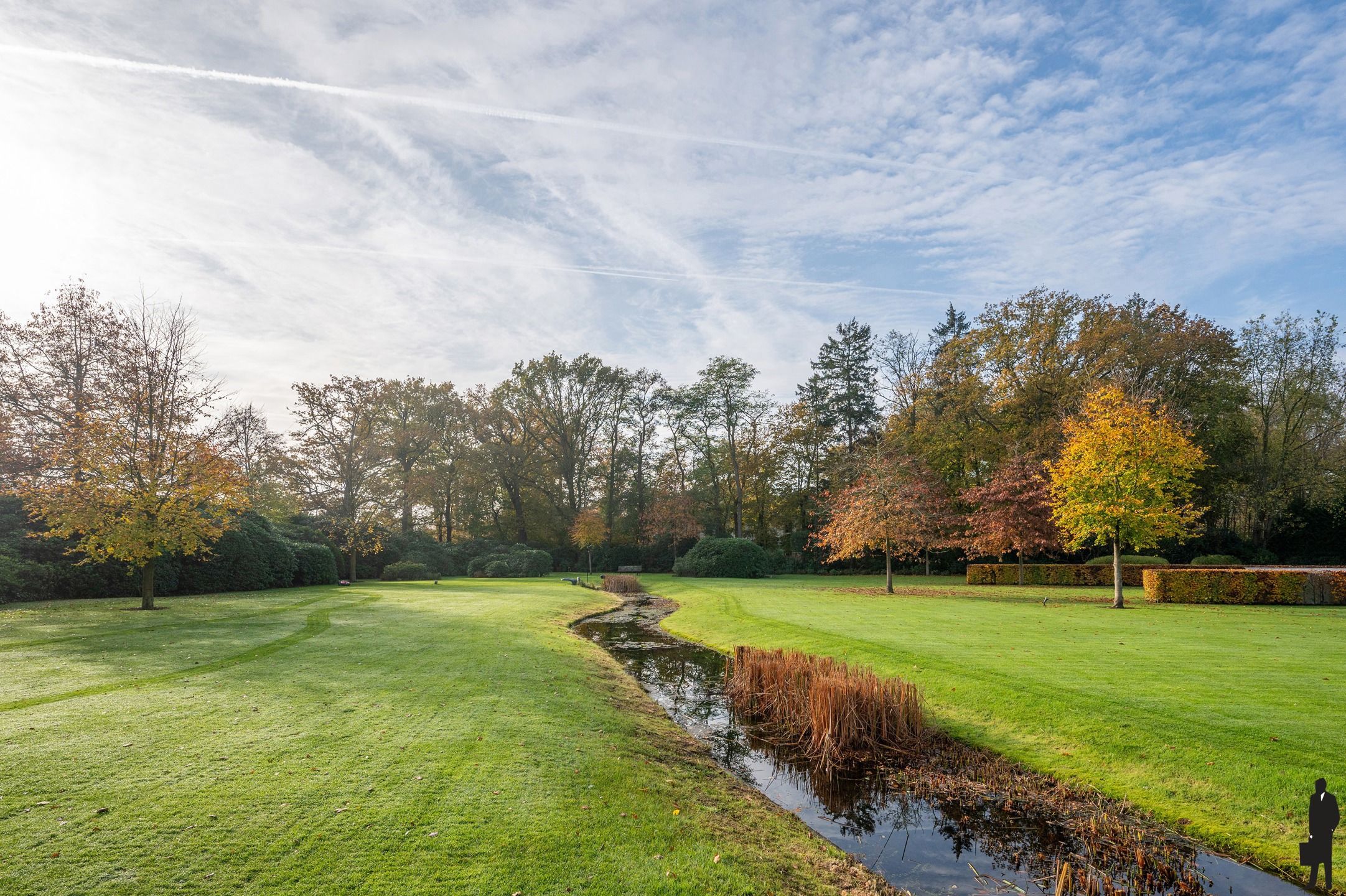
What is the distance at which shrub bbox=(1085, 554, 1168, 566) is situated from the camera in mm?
29953

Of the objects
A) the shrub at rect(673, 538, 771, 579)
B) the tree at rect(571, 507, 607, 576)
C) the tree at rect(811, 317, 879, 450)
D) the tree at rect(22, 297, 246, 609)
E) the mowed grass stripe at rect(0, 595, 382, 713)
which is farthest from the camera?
the tree at rect(811, 317, 879, 450)

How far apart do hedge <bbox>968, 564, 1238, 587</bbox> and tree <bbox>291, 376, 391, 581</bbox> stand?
106 ft

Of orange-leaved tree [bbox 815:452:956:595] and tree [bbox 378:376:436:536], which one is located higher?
tree [bbox 378:376:436:536]

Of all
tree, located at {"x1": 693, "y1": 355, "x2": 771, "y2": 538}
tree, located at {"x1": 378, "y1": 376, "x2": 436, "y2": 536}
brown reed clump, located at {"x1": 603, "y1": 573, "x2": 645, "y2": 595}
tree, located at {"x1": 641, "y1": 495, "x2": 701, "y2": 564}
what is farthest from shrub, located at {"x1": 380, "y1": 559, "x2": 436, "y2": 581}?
tree, located at {"x1": 693, "y1": 355, "x2": 771, "y2": 538}

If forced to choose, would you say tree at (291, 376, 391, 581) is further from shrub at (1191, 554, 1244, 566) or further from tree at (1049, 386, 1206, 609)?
shrub at (1191, 554, 1244, 566)

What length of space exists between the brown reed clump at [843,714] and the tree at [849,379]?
1544 inches

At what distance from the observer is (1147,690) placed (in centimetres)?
913

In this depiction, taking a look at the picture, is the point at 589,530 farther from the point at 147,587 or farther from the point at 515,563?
the point at 147,587

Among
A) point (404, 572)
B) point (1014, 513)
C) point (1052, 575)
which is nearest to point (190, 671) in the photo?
point (1014, 513)

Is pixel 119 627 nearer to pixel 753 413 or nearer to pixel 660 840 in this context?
pixel 660 840

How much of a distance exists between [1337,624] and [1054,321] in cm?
2383

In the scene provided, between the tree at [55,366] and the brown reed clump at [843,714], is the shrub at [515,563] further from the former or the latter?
the brown reed clump at [843,714]

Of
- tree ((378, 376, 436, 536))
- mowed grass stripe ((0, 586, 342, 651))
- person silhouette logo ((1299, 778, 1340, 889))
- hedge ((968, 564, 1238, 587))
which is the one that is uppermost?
tree ((378, 376, 436, 536))

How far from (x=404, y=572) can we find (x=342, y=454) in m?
8.44
